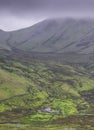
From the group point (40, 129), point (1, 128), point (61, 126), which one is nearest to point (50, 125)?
point (61, 126)

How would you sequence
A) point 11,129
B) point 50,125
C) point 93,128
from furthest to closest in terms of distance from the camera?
point 50,125 < point 93,128 < point 11,129

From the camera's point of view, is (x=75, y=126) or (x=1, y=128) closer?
(x=1, y=128)

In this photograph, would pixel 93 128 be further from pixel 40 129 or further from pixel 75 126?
pixel 40 129

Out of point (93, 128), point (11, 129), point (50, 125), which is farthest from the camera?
point (50, 125)

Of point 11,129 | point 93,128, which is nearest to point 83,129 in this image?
point 93,128

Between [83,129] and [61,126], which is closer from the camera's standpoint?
[83,129]

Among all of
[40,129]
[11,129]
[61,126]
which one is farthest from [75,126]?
[11,129]

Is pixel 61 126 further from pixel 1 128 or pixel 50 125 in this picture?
pixel 1 128

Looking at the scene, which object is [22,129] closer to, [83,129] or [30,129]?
[30,129]
